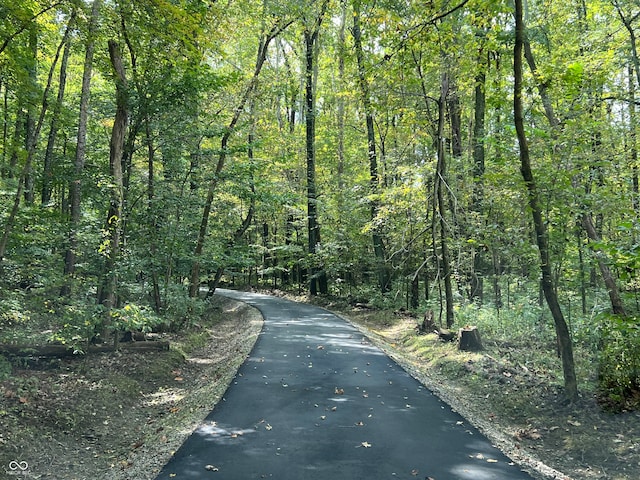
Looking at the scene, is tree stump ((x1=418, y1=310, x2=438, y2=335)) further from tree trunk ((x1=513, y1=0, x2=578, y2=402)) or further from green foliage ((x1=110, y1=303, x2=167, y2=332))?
green foliage ((x1=110, y1=303, x2=167, y2=332))

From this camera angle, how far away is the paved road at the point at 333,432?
14.2 ft

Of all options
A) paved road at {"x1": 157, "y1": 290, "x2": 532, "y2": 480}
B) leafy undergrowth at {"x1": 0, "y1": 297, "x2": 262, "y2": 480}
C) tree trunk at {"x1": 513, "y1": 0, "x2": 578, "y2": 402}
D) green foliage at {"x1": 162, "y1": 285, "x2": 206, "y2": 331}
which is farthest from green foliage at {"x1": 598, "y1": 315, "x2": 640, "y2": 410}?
green foliage at {"x1": 162, "y1": 285, "x2": 206, "y2": 331}

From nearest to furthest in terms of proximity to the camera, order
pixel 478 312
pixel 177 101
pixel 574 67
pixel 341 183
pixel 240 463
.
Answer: pixel 240 463
pixel 574 67
pixel 177 101
pixel 478 312
pixel 341 183

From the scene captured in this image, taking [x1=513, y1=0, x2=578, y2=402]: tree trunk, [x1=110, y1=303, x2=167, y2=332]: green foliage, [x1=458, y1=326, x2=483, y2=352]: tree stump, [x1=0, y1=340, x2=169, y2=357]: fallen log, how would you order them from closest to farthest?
[x1=513, y1=0, x2=578, y2=402]: tree trunk
[x1=0, y1=340, x2=169, y2=357]: fallen log
[x1=110, y1=303, x2=167, y2=332]: green foliage
[x1=458, y1=326, x2=483, y2=352]: tree stump

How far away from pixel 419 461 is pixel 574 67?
5.95 metres

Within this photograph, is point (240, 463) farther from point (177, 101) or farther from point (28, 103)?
point (28, 103)

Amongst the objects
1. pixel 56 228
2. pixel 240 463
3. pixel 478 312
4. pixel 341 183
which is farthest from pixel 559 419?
pixel 341 183

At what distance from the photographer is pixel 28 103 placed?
9.77 metres

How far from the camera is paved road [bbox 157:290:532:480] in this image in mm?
4324

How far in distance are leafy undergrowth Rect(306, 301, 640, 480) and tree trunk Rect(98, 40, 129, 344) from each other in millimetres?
6030

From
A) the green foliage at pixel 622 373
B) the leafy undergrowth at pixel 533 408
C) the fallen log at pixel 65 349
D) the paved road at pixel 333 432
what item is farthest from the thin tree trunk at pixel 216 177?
the green foliage at pixel 622 373

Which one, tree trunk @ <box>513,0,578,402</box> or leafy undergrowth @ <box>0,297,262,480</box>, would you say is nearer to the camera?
leafy undergrowth @ <box>0,297,262,480</box>

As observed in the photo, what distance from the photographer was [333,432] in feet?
17.3

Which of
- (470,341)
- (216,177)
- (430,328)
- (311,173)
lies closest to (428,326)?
(430,328)
